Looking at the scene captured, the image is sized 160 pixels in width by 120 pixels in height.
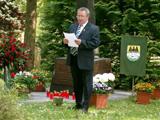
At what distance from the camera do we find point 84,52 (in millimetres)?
5906

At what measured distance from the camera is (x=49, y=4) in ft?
50.4

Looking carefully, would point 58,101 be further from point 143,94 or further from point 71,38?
point 143,94

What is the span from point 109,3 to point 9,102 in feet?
33.1

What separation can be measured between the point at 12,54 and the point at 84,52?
3.96m

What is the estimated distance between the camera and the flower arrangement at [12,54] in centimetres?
912

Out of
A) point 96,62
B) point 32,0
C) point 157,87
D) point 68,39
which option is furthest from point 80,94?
point 32,0

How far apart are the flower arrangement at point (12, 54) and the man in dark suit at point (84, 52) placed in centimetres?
353

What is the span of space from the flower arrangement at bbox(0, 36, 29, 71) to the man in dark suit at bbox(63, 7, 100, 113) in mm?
3527

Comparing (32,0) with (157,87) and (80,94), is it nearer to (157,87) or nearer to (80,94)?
(157,87)

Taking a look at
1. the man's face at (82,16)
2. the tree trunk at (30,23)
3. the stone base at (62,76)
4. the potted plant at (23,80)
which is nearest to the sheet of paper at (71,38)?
the man's face at (82,16)

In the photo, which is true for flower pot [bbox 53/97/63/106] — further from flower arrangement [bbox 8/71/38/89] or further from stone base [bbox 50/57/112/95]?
stone base [bbox 50/57/112/95]

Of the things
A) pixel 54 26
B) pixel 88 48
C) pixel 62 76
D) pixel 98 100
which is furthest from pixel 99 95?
pixel 54 26

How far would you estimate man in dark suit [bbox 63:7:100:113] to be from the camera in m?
5.85

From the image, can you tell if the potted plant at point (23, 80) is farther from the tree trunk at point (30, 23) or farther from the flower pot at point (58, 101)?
the tree trunk at point (30, 23)
